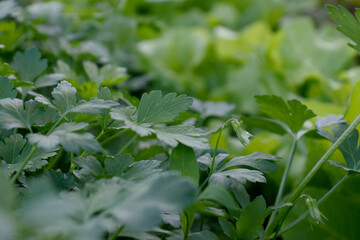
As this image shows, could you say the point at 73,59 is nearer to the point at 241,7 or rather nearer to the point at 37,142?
the point at 37,142

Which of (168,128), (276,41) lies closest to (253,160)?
(168,128)

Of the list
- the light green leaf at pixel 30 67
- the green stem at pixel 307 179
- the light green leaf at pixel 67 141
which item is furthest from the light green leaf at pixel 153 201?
the light green leaf at pixel 30 67

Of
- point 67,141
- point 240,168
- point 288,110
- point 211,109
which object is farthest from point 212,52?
point 67,141

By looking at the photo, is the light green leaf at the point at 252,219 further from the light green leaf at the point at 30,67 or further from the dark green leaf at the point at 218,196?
the light green leaf at the point at 30,67

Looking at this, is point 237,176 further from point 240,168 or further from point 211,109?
point 211,109

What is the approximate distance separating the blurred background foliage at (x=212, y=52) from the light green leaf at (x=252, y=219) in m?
0.30

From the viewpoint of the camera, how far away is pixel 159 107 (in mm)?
407

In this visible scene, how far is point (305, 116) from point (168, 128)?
0.68 ft

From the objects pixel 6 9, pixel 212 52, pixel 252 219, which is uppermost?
pixel 6 9

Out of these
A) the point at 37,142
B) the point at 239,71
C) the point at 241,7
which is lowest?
the point at 239,71

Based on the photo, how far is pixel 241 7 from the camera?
5.23ft

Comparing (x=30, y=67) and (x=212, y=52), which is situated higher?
(x=30, y=67)

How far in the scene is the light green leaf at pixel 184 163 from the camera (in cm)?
38

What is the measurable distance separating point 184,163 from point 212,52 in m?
0.92
